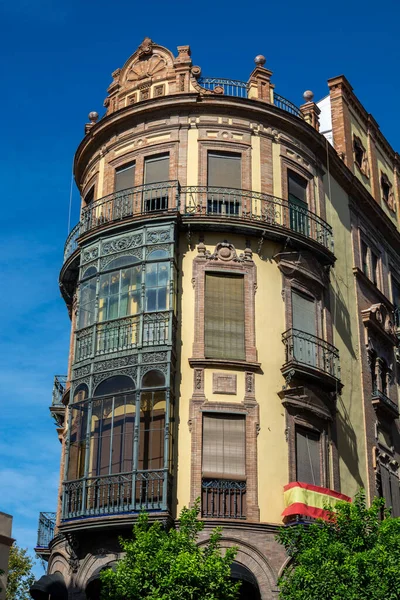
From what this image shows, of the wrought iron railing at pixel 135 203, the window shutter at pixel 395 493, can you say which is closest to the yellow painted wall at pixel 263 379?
the wrought iron railing at pixel 135 203

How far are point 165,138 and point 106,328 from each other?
6.99 meters

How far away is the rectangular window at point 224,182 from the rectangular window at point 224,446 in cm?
672

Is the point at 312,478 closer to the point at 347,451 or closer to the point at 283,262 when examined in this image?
the point at 347,451

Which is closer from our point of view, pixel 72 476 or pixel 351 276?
pixel 72 476

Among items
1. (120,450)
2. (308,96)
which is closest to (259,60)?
(308,96)

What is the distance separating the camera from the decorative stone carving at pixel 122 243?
2677 cm

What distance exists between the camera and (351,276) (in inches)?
1266

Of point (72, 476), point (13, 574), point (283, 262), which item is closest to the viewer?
point (72, 476)

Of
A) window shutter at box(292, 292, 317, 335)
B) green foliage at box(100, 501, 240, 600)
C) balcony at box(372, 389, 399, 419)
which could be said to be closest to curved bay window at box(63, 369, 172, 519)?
green foliage at box(100, 501, 240, 600)

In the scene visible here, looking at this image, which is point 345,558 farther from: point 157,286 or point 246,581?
point 157,286

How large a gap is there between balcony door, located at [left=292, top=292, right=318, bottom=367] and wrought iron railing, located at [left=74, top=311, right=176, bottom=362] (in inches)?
158

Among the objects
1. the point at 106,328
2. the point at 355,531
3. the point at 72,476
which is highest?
the point at 106,328

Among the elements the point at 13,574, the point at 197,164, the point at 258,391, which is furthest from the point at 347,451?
the point at 13,574

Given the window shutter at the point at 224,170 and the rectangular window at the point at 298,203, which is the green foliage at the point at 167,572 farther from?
the rectangular window at the point at 298,203
